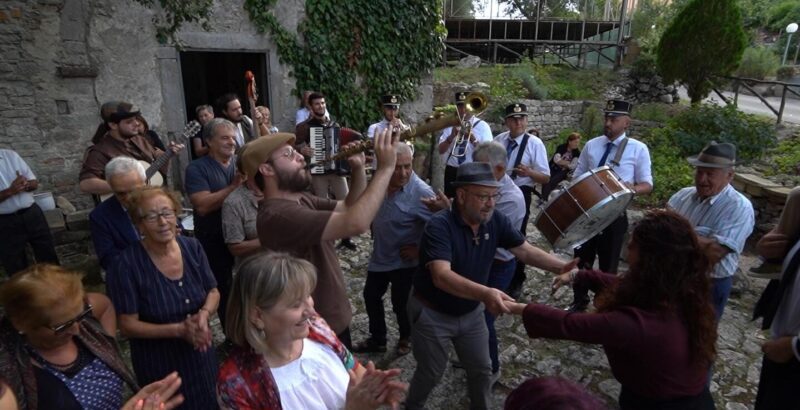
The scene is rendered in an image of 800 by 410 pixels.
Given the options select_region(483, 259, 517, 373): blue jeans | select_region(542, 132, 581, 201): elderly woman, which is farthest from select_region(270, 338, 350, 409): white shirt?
select_region(542, 132, 581, 201): elderly woman

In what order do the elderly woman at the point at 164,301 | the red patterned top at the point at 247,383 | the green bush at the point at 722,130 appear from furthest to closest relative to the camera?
1. the green bush at the point at 722,130
2. the elderly woman at the point at 164,301
3. the red patterned top at the point at 247,383

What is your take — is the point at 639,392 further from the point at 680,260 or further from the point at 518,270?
the point at 518,270

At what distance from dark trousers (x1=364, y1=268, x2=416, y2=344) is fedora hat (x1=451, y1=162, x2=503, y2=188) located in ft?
4.67

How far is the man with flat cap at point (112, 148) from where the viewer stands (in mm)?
4602

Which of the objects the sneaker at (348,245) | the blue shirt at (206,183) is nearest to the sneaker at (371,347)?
the blue shirt at (206,183)

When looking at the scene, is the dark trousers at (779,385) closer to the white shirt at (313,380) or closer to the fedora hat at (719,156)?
the fedora hat at (719,156)

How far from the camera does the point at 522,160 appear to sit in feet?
18.9

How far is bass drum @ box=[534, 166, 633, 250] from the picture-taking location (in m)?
3.91

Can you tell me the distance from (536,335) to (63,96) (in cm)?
713

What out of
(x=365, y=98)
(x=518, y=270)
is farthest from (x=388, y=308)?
(x=365, y=98)

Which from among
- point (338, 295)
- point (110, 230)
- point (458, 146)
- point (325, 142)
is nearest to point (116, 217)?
point (110, 230)

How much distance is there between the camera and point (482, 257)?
3.29 m

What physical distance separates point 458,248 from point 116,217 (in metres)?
2.41

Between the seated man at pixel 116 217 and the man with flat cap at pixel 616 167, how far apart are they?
410 centimetres
